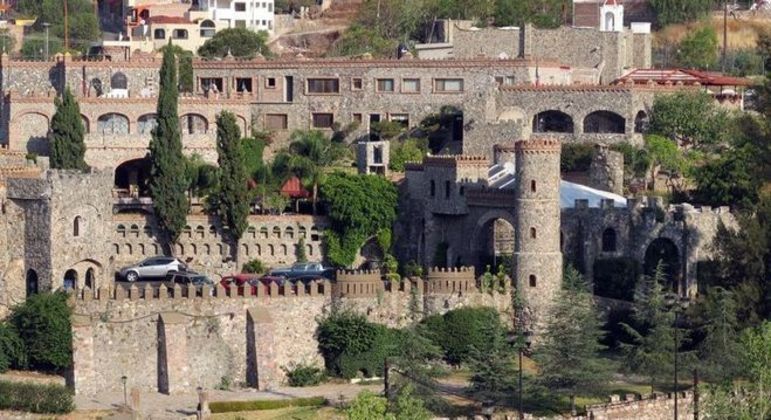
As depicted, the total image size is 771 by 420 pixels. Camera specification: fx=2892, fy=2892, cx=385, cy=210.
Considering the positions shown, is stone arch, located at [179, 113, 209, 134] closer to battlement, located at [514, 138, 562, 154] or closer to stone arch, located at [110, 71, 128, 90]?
stone arch, located at [110, 71, 128, 90]

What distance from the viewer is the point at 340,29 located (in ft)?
471

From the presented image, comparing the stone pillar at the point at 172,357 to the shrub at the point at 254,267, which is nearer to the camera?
the stone pillar at the point at 172,357

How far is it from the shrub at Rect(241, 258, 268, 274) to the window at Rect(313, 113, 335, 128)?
49.7ft

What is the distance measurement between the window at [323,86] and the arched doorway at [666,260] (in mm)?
21777

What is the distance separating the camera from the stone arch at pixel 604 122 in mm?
111312

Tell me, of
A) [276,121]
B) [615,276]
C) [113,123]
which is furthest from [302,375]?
[276,121]

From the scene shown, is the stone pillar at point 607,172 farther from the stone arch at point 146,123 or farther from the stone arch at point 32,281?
the stone arch at point 32,281

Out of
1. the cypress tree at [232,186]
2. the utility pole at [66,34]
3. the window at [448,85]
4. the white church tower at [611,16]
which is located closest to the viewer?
the cypress tree at [232,186]

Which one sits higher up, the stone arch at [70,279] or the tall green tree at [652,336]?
the stone arch at [70,279]

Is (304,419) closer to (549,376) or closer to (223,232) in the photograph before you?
(549,376)

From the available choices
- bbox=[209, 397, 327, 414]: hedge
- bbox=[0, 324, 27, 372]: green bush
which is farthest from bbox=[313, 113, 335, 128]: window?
bbox=[209, 397, 327, 414]: hedge

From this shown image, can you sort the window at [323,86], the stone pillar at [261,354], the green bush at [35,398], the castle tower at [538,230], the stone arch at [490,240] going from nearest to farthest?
the green bush at [35,398]
the stone pillar at [261,354]
the castle tower at [538,230]
the stone arch at [490,240]
the window at [323,86]

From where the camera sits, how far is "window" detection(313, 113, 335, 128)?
375 feet

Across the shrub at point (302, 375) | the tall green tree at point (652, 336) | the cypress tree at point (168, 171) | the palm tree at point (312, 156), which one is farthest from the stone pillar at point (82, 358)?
the palm tree at point (312, 156)
